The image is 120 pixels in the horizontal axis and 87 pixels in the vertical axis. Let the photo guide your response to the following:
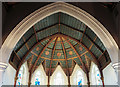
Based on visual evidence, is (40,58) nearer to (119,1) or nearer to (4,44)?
(4,44)

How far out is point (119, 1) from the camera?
24.5 feet

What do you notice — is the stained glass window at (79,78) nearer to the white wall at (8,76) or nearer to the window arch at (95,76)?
the window arch at (95,76)

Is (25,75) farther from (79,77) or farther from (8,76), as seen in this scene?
(79,77)

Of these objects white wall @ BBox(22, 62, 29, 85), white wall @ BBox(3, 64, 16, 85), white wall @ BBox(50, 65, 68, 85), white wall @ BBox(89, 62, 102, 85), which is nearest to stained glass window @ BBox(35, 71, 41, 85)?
white wall @ BBox(22, 62, 29, 85)

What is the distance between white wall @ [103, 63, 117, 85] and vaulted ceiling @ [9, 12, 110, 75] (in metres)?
0.50

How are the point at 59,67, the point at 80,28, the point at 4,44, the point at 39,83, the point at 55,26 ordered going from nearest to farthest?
the point at 4,44, the point at 80,28, the point at 55,26, the point at 39,83, the point at 59,67

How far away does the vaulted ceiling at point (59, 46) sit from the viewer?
10.4 meters

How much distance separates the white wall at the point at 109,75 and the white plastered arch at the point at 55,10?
255 centimetres

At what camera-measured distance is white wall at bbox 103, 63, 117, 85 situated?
8.86 m

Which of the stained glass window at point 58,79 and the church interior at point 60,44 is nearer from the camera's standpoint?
the church interior at point 60,44

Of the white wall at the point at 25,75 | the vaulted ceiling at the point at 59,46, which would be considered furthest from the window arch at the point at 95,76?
the white wall at the point at 25,75

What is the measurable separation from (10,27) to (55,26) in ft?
15.7

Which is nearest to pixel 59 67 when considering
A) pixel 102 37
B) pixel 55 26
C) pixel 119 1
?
pixel 55 26

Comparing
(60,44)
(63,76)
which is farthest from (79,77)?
(60,44)
